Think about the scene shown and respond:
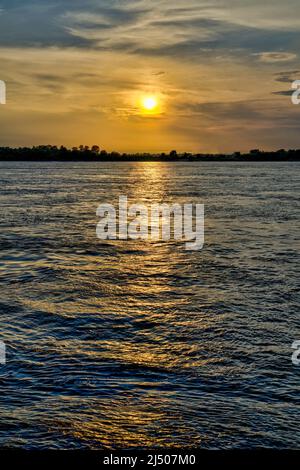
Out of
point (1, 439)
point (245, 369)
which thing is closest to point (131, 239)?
point (245, 369)

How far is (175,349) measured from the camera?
425 inches

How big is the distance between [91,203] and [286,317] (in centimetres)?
3457

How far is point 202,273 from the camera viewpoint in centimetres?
1780

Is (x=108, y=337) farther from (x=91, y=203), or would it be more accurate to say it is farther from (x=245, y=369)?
(x=91, y=203)

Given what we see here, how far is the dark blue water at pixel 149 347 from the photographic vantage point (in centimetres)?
766

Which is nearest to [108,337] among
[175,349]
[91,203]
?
[175,349]

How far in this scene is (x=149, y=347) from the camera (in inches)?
429

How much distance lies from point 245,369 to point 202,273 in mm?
8126

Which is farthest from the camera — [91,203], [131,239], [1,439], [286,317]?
[91,203]

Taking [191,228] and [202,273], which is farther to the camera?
[191,228]

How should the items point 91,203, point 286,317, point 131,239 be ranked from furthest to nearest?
point 91,203 → point 131,239 → point 286,317

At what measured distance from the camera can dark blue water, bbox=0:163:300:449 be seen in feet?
25.1
